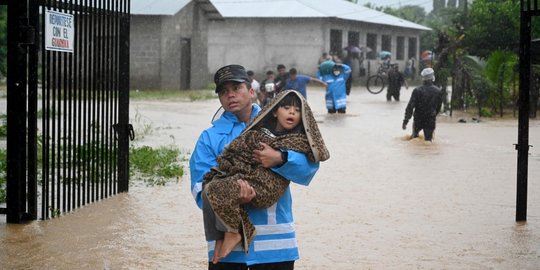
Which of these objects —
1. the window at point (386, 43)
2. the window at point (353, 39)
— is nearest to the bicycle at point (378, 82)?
the window at point (353, 39)

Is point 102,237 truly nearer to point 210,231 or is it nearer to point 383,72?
point 210,231

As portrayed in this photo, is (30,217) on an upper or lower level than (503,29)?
lower

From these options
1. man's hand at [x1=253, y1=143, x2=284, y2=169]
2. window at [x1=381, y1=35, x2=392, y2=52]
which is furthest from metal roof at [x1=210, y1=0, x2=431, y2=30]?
man's hand at [x1=253, y1=143, x2=284, y2=169]

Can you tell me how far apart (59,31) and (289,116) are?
15.8 feet

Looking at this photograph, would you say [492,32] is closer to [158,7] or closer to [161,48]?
[161,48]

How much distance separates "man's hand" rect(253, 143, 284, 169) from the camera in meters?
4.27

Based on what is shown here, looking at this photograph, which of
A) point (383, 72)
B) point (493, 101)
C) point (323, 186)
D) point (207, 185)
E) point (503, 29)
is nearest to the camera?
point (207, 185)

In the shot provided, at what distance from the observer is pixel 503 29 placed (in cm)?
2762

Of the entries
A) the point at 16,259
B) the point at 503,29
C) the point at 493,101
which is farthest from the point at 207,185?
the point at 503,29

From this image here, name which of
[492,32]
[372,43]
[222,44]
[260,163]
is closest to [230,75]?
[260,163]

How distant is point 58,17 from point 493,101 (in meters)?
18.4

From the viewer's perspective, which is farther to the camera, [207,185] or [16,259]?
[16,259]

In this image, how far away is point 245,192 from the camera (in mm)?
4234

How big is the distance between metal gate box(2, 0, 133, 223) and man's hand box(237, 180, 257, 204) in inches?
179
